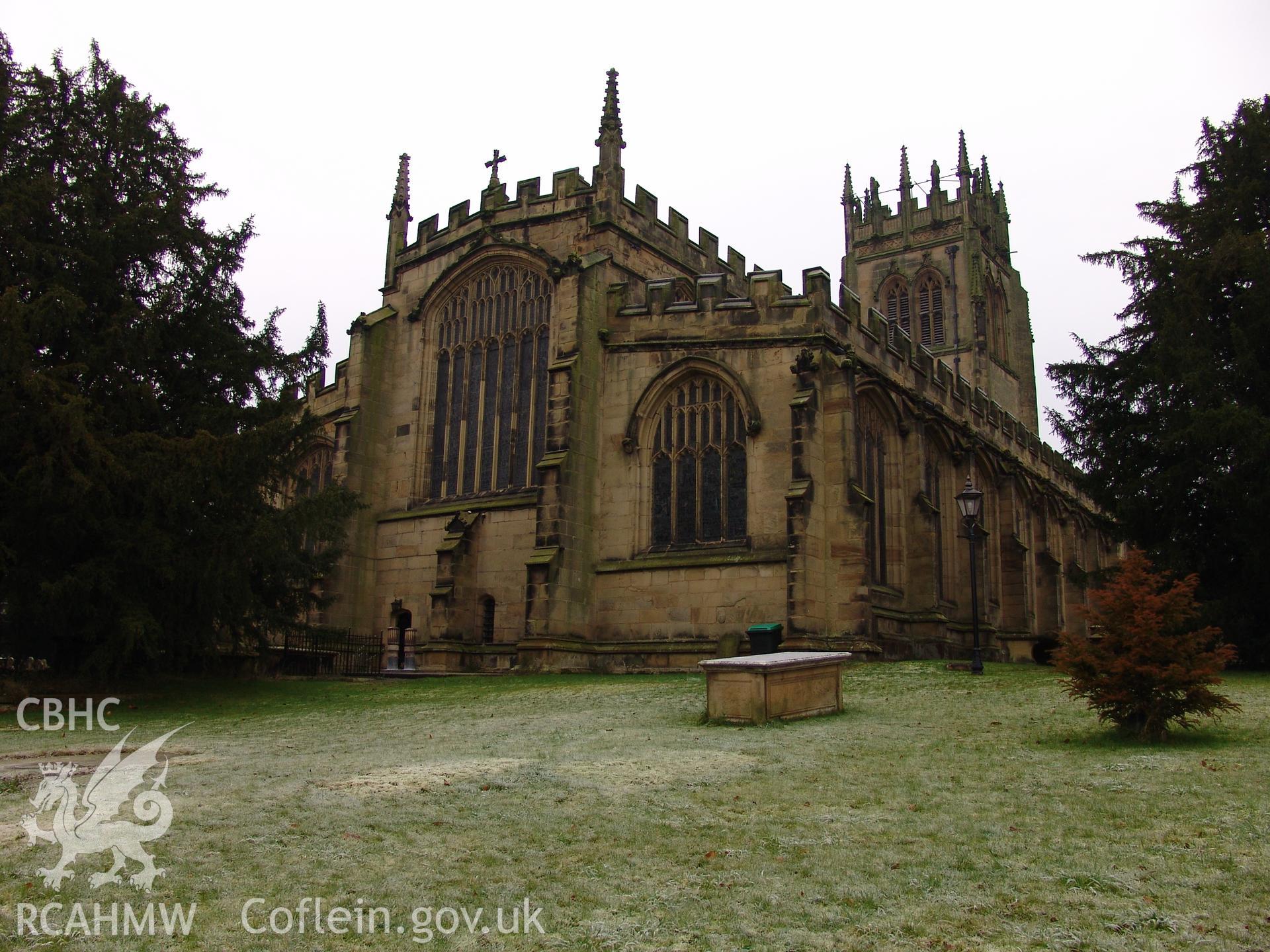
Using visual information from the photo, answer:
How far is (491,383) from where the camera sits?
1150 inches

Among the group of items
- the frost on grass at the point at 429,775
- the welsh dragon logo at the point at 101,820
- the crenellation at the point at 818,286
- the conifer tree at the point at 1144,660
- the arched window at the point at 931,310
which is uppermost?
the arched window at the point at 931,310

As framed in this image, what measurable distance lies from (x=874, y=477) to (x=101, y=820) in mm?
21553

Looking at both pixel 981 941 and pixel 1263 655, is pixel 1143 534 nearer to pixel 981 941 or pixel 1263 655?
pixel 1263 655

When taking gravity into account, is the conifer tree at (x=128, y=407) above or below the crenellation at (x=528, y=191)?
below

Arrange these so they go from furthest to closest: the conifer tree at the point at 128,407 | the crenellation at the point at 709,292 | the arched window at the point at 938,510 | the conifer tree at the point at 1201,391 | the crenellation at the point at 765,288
→ the arched window at the point at 938,510, the crenellation at the point at 709,292, the crenellation at the point at 765,288, the conifer tree at the point at 1201,391, the conifer tree at the point at 128,407

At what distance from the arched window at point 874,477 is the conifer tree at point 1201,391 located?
4122 millimetres

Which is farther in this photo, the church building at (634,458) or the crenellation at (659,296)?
the crenellation at (659,296)

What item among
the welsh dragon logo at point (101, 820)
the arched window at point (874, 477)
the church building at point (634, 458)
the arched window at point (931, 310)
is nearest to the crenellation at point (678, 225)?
the church building at point (634, 458)

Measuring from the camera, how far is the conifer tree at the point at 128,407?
54.6ft

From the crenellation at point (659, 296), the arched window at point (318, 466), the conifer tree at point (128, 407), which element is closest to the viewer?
the conifer tree at point (128, 407)

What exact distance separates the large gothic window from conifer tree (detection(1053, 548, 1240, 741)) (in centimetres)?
1792

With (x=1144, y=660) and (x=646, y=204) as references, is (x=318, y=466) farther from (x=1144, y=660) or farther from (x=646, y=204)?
(x=1144, y=660)

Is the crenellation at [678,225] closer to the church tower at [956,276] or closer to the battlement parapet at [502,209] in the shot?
the battlement parapet at [502,209]

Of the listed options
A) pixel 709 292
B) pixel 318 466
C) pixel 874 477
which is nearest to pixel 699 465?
pixel 709 292
